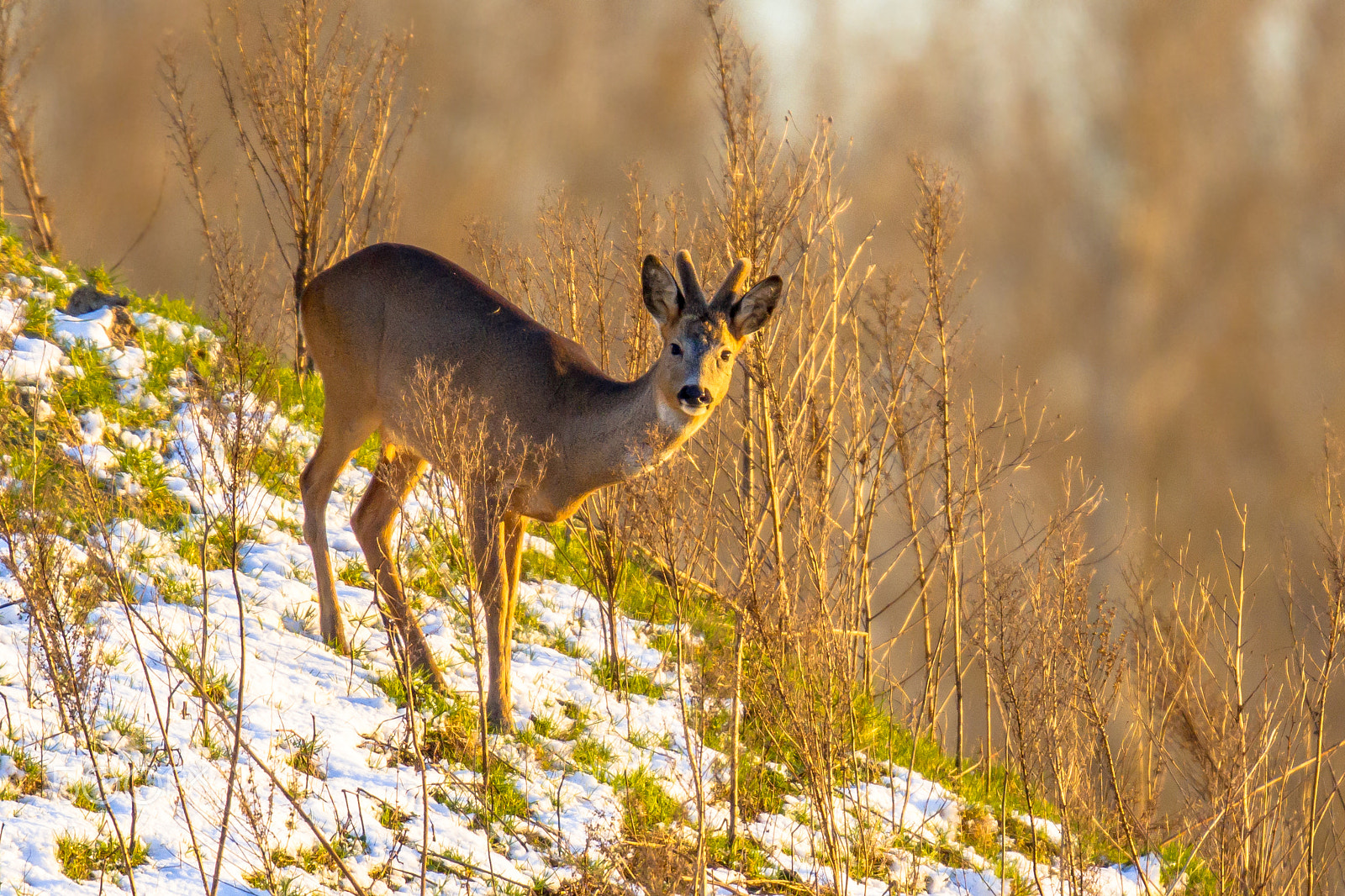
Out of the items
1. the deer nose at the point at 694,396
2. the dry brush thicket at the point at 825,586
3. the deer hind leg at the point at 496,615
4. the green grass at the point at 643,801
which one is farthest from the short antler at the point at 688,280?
the green grass at the point at 643,801

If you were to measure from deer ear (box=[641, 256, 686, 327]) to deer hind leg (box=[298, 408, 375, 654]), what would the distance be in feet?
5.24

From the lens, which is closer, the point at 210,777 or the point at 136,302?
the point at 210,777

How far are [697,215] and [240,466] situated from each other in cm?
332

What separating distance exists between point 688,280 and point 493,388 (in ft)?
3.54

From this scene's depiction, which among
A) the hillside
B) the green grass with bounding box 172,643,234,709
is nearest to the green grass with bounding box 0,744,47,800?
the hillside

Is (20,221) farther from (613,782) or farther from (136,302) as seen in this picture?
(613,782)

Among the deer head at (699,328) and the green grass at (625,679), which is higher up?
the deer head at (699,328)

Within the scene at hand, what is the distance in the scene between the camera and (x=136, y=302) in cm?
771

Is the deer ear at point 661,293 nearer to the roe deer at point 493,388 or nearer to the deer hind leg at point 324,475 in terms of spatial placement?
the roe deer at point 493,388

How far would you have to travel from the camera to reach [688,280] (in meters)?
4.77

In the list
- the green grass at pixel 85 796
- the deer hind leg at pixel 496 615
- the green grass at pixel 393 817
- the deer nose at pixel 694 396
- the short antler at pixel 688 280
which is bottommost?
the green grass at pixel 85 796

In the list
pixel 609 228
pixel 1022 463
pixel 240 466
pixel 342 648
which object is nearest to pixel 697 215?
pixel 609 228

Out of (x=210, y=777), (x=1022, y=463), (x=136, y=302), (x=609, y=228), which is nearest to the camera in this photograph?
(x=210, y=777)

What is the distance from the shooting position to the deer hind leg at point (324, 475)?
5438 millimetres
